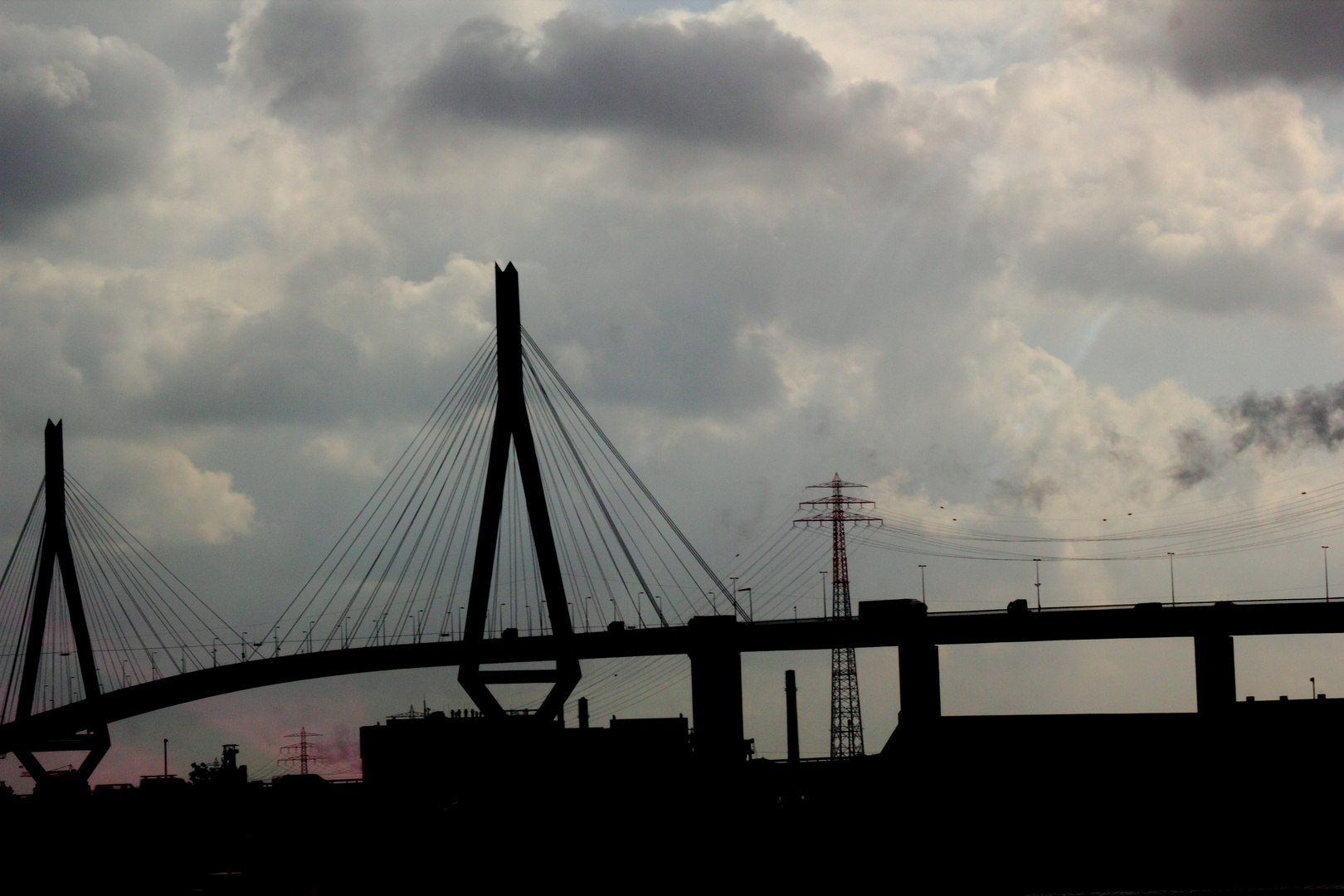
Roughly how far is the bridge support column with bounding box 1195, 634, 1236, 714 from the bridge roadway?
555mm

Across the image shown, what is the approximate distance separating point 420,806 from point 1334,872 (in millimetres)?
37682

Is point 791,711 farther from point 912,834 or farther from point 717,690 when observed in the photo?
point 912,834

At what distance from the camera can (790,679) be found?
93.4 metres

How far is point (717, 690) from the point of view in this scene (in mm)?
77875

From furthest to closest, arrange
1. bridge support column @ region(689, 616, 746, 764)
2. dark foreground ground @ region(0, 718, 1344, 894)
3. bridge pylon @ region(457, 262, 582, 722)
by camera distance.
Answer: bridge support column @ region(689, 616, 746, 764) → bridge pylon @ region(457, 262, 582, 722) → dark foreground ground @ region(0, 718, 1344, 894)

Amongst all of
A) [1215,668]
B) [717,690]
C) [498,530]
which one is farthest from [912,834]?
[1215,668]

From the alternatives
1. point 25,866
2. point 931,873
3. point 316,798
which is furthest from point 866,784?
point 316,798

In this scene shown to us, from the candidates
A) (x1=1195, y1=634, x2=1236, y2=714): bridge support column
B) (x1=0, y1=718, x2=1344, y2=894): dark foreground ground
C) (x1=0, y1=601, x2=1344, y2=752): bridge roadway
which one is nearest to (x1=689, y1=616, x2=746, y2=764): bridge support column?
(x1=0, y1=601, x2=1344, y2=752): bridge roadway

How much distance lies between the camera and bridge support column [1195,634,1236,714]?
78.5 metres

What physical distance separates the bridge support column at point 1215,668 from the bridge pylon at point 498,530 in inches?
1568

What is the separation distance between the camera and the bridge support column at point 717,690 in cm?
7362

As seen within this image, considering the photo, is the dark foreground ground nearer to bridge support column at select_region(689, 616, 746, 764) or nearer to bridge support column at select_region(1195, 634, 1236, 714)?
bridge support column at select_region(689, 616, 746, 764)

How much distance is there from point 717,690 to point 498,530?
27.8m

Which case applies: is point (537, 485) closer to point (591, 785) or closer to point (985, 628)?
point (591, 785)
